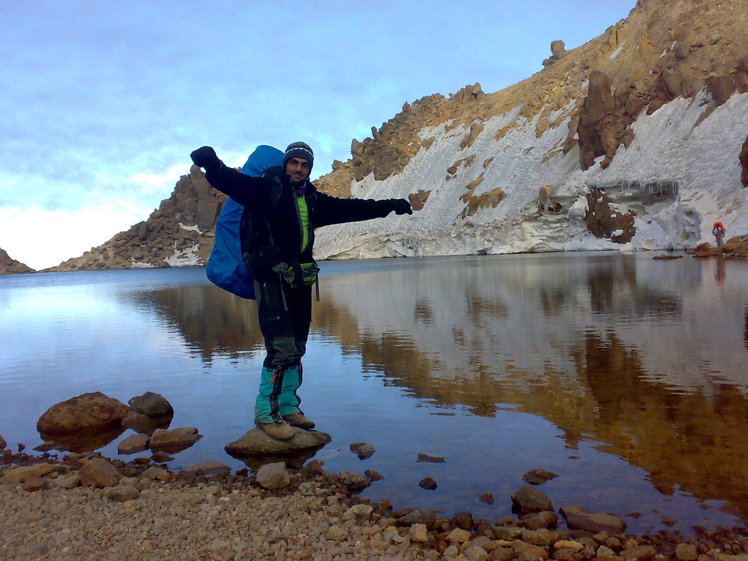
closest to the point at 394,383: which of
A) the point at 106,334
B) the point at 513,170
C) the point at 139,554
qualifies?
the point at 139,554

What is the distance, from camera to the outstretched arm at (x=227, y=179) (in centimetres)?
452

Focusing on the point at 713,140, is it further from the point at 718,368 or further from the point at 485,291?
the point at 718,368

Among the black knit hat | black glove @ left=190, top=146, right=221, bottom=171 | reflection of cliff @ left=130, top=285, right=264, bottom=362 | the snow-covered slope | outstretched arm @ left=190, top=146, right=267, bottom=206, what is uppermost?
the snow-covered slope

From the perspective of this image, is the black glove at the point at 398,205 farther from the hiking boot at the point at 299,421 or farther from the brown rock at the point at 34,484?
the brown rock at the point at 34,484

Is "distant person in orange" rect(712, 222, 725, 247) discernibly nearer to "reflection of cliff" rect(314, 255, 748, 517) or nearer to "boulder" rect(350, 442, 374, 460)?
"reflection of cliff" rect(314, 255, 748, 517)

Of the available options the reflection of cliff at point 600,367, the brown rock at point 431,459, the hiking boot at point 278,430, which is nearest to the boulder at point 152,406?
the hiking boot at point 278,430

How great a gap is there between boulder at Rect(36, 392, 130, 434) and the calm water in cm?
22

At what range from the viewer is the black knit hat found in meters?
5.18

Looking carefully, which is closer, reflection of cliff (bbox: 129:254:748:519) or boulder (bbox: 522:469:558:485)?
boulder (bbox: 522:469:558:485)

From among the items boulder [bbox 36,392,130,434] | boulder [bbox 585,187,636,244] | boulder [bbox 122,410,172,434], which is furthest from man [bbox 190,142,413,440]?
boulder [bbox 585,187,636,244]

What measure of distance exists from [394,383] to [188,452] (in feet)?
9.24

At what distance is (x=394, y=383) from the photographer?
7125mm

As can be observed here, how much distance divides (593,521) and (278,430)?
261cm

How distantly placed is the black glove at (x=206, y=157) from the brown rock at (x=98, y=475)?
7.41 ft
